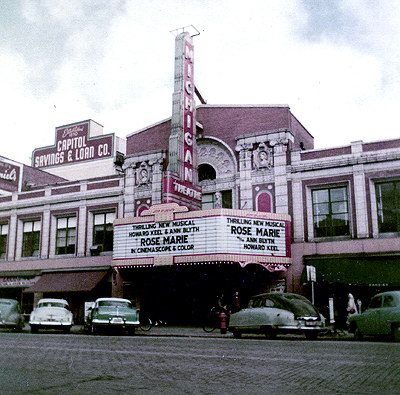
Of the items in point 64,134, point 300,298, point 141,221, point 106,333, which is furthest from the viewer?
point 64,134

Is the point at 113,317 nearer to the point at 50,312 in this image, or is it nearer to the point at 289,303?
the point at 50,312

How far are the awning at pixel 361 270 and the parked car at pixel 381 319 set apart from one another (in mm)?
6524

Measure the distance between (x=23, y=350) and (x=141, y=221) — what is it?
15.0 m

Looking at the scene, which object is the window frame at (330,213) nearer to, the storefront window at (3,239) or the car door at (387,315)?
the car door at (387,315)

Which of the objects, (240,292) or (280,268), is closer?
(280,268)

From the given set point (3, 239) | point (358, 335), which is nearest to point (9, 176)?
point (3, 239)

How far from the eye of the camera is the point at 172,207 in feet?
87.7

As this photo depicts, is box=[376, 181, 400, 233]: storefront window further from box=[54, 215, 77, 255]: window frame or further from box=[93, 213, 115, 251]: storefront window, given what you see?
box=[54, 215, 77, 255]: window frame

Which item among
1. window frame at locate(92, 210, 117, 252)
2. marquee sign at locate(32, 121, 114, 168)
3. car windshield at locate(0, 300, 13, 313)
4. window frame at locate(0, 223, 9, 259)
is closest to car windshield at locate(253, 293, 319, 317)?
car windshield at locate(0, 300, 13, 313)

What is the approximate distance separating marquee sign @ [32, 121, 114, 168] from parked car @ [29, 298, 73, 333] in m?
24.0

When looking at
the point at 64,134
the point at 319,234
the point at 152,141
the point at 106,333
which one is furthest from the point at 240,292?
the point at 64,134

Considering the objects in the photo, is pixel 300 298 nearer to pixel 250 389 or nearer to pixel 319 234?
pixel 319 234

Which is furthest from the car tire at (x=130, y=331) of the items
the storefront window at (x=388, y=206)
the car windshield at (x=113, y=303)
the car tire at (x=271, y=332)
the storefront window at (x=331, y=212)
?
the storefront window at (x=388, y=206)

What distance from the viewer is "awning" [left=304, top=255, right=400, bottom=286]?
24031mm
